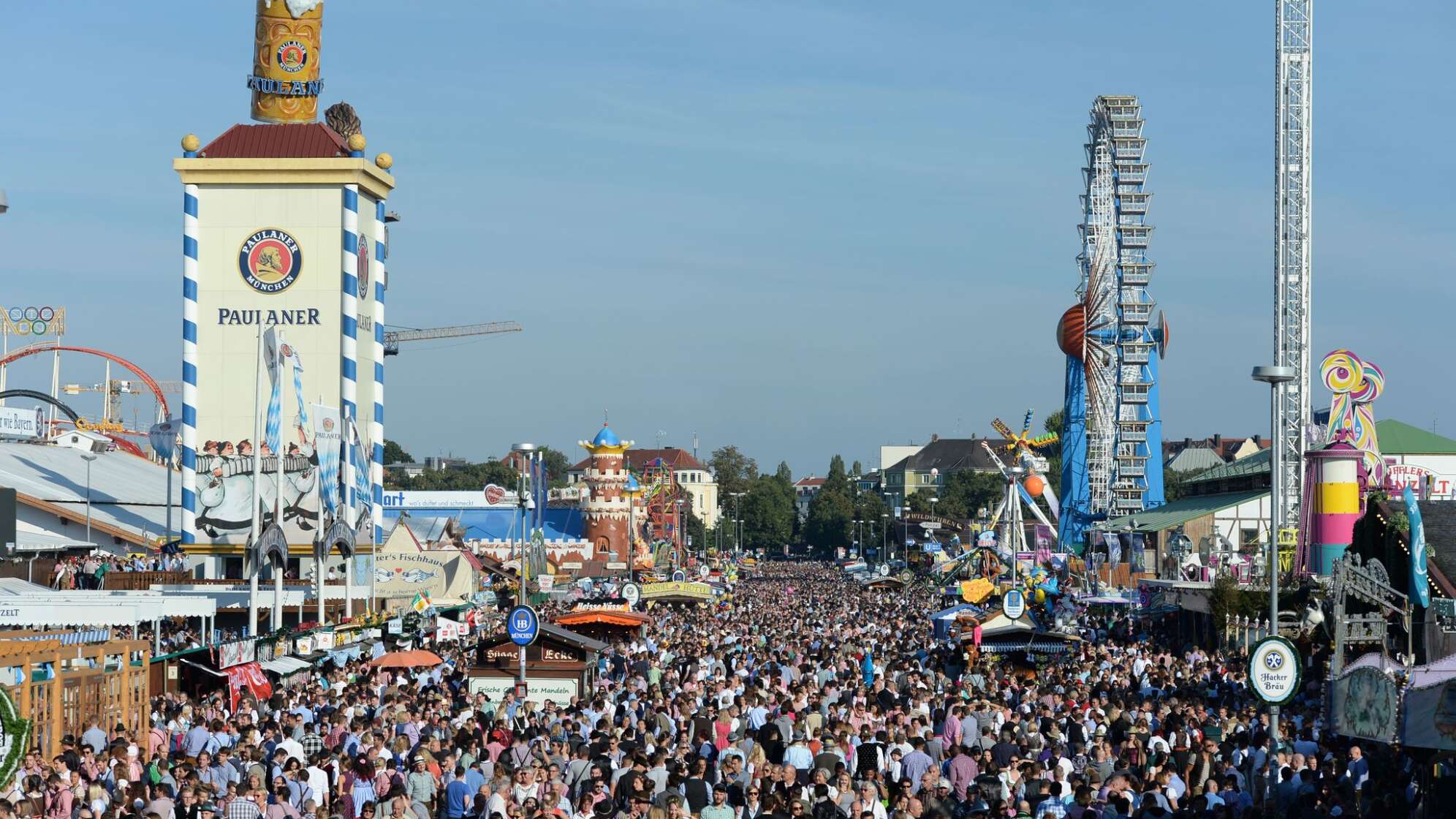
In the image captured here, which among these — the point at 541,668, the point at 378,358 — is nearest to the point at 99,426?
the point at 378,358

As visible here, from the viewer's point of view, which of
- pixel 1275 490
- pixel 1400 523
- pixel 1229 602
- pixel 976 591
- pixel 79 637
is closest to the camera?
pixel 79 637

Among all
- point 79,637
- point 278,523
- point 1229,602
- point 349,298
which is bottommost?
point 1229,602

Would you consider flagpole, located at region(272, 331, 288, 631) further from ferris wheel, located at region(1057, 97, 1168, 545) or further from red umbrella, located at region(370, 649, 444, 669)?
ferris wheel, located at region(1057, 97, 1168, 545)

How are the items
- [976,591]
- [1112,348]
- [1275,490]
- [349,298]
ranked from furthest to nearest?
[1112,348] → [349,298] → [976,591] → [1275,490]

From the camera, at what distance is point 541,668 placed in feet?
84.4

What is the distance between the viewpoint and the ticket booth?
2525 centimetres

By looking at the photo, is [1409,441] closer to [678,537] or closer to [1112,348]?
[1112,348]

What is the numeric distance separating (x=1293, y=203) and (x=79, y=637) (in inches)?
2173

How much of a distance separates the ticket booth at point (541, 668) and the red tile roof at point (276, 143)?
3855 centimetres

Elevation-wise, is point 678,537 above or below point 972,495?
below

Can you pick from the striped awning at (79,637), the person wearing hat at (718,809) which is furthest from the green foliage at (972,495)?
the person wearing hat at (718,809)

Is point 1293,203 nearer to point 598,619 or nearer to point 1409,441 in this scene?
point 1409,441

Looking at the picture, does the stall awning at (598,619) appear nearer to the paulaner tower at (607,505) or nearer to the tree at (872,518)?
the paulaner tower at (607,505)

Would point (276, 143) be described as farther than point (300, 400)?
Yes
